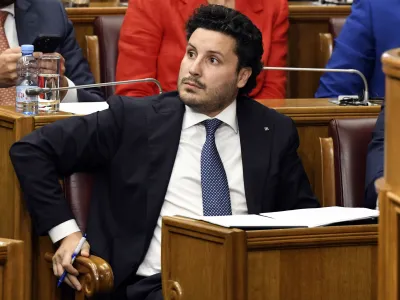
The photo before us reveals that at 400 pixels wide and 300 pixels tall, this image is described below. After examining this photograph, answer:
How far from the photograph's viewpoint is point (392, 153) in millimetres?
1723

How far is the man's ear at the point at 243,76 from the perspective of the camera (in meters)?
2.92

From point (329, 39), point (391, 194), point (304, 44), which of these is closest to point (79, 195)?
point (391, 194)

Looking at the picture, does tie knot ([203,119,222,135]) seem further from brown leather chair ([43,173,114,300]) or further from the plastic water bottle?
the plastic water bottle

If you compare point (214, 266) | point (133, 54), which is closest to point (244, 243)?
point (214, 266)

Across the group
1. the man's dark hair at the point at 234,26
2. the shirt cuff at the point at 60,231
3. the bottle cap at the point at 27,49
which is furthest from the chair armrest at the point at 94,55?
the shirt cuff at the point at 60,231

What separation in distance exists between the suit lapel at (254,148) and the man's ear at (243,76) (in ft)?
0.22

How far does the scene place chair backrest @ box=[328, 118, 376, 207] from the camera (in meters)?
2.91

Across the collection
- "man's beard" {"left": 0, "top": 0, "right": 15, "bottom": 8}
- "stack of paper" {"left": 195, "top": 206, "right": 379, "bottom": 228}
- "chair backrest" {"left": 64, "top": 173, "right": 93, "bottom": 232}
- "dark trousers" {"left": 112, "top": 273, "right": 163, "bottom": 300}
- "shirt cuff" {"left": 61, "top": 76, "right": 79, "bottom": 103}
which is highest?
"man's beard" {"left": 0, "top": 0, "right": 15, "bottom": 8}

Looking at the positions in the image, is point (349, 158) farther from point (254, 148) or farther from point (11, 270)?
point (11, 270)

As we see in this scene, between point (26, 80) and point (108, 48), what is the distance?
0.94 meters

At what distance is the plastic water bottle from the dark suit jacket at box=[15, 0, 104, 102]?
0.39 meters

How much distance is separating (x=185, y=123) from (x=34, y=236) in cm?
48

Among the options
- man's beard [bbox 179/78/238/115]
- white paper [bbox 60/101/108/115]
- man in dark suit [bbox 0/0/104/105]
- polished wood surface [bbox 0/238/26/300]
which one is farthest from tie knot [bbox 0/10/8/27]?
polished wood surface [bbox 0/238/26/300]

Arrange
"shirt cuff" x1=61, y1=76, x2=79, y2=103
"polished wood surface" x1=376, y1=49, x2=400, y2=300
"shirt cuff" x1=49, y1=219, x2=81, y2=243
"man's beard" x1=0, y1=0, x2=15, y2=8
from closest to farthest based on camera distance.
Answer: "polished wood surface" x1=376, y1=49, x2=400, y2=300, "shirt cuff" x1=49, y1=219, x2=81, y2=243, "shirt cuff" x1=61, y1=76, x2=79, y2=103, "man's beard" x1=0, y1=0, x2=15, y2=8
